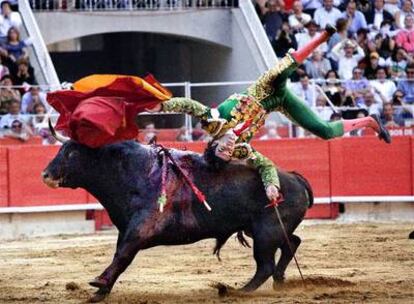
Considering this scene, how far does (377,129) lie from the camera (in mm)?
9469

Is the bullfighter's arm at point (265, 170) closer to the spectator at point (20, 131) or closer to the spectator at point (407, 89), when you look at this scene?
the spectator at point (20, 131)

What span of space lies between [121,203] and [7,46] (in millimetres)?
8173

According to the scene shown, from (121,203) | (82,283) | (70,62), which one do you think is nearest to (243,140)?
(121,203)

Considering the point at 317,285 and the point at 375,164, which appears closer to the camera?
the point at 317,285

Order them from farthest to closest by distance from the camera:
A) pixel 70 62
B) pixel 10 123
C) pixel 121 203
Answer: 1. pixel 70 62
2. pixel 10 123
3. pixel 121 203

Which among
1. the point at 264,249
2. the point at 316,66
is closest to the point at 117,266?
the point at 264,249

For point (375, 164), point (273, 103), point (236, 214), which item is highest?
point (273, 103)

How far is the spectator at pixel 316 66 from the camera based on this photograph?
55.7 feet

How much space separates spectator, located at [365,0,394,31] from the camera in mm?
18344

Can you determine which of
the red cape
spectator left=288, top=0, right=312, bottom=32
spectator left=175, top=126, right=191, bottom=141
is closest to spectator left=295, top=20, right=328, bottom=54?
spectator left=288, top=0, right=312, bottom=32

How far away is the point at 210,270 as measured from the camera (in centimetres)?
1053

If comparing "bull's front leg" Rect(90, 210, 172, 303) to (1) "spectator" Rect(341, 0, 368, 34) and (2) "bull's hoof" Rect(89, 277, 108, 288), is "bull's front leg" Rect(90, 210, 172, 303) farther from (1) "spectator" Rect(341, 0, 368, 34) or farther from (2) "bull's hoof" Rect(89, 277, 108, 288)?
(1) "spectator" Rect(341, 0, 368, 34)

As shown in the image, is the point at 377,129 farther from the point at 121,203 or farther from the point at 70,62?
the point at 70,62

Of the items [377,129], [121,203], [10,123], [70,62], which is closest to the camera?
[121,203]
